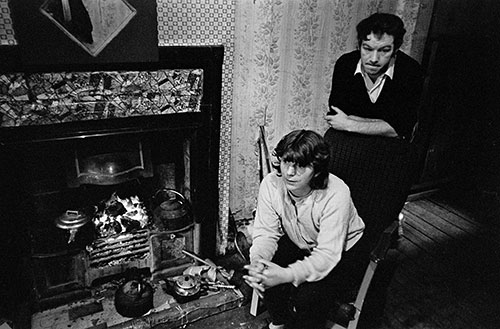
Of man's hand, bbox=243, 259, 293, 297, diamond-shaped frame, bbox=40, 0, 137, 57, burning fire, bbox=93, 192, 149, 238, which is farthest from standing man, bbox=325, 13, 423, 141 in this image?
burning fire, bbox=93, 192, 149, 238

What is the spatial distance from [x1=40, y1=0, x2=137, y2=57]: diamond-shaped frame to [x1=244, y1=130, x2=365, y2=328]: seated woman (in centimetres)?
98

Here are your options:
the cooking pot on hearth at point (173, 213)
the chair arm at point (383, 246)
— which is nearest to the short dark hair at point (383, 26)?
the chair arm at point (383, 246)

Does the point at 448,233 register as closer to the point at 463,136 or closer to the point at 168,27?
the point at 463,136

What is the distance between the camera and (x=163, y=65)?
1997 millimetres

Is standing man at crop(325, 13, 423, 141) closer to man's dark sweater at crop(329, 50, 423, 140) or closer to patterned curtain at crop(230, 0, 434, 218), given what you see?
man's dark sweater at crop(329, 50, 423, 140)

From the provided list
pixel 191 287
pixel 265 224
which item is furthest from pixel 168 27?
pixel 191 287

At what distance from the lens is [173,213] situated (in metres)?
2.31

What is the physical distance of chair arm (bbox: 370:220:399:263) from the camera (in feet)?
5.13

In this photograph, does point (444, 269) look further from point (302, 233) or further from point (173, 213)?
point (173, 213)

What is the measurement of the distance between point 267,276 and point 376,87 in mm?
1219

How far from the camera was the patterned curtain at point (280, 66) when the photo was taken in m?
2.38

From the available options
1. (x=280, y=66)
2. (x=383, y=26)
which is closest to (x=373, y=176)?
(x=383, y=26)

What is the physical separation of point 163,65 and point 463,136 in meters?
2.91

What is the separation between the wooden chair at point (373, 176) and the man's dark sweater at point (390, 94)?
7.9 inches
